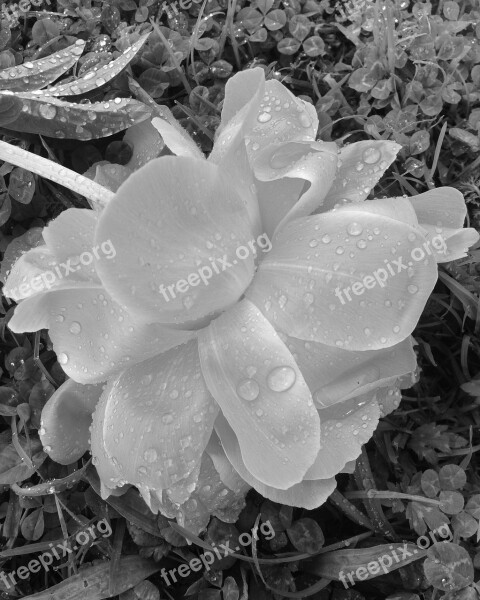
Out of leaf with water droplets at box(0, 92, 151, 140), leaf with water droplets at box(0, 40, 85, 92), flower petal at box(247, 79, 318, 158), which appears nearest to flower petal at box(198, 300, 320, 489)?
flower petal at box(247, 79, 318, 158)

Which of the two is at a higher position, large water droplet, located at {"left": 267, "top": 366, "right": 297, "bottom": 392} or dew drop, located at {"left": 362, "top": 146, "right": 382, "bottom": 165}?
dew drop, located at {"left": 362, "top": 146, "right": 382, "bottom": 165}

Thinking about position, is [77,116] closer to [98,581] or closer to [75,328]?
[75,328]

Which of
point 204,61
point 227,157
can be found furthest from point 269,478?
point 204,61

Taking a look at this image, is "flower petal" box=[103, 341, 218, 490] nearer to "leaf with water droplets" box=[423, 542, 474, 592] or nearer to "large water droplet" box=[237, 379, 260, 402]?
"large water droplet" box=[237, 379, 260, 402]

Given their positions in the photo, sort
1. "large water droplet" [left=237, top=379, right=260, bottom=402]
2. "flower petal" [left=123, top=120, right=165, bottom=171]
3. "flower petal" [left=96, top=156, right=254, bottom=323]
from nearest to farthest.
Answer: "flower petal" [left=96, top=156, right=254, bottom=323], "large water droplet" [left=237, top=379, right=260, bottom=402], "flower petal" [left=123, top=120, right=165, bottom=171]

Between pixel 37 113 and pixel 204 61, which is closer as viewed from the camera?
pixel 37 113

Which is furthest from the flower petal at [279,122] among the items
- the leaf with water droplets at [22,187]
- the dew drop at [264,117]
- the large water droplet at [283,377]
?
the leaf with water droplets at [22,187]

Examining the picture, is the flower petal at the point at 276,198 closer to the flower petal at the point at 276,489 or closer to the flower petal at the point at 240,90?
the flower petal at the point at 240,90

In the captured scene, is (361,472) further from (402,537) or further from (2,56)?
(2,56)
